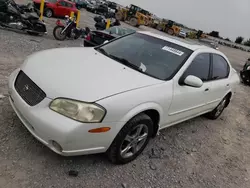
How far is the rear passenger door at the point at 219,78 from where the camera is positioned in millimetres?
4527

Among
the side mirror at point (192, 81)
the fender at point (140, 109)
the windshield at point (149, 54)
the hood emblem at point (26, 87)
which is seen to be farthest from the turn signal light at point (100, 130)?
the side mirror at point (192, 81)

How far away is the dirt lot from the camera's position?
2803mm

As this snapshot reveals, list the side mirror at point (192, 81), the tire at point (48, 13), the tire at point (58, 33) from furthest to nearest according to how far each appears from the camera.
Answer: the tire at point (48, 13) < the tire at point (58, 33) < the side mirror at point (192, 81)

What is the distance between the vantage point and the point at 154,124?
350 cm

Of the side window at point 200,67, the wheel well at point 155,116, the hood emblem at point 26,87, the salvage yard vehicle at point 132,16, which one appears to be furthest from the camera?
the salvage yard vehicle at point 132,16

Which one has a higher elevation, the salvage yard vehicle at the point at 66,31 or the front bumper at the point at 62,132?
the front bumper at the point at 62,132

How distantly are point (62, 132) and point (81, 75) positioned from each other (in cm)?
78

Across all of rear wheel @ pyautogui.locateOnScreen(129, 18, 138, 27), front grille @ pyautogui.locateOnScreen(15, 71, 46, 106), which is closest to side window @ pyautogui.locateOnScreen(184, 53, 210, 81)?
front grille @ pyautogui.locateOnScreen(15, 71, 46, 106)

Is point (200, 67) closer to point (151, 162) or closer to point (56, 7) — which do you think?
point (151, 162)

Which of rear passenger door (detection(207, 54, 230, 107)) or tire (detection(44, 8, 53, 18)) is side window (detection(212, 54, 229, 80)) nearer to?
rear passenger door (detection(207, 54, 230, 107))

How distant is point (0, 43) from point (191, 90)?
20.3 ft

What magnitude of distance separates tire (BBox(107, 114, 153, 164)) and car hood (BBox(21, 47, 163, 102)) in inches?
16.3

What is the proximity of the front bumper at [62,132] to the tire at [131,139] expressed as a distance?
0.45 ft

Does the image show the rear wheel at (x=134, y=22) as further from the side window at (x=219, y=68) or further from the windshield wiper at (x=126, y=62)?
the windshield wiper at (x=126, y=62)
